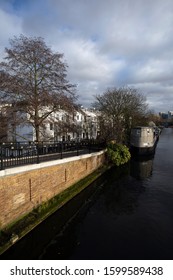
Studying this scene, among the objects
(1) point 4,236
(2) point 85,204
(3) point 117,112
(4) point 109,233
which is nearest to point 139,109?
(3) point 117,112

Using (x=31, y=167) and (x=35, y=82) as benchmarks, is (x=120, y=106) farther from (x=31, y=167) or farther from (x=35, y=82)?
(x=31, y=167)

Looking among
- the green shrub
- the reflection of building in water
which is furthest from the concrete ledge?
the reflection of building in water

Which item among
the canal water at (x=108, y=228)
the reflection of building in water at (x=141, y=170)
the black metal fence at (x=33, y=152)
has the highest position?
the black metal fence at (x=33, y=152)

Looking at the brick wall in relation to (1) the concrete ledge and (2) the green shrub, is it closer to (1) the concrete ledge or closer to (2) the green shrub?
(1) the concrete ledge

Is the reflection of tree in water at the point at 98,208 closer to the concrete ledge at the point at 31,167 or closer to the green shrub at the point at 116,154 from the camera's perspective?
the green shrub at the point at 116,154

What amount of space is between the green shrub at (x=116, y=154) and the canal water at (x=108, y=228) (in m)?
5.82

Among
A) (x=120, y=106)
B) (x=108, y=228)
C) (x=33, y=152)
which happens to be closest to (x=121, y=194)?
(x=108, y=228)

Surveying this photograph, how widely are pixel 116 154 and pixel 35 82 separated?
432 inches

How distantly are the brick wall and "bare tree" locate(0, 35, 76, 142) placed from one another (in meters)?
4.47

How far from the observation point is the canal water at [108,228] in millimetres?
8062

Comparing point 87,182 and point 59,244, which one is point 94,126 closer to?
point 87,182

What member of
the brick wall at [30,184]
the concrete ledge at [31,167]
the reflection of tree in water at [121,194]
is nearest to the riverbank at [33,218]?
the brick wall at [30,184]

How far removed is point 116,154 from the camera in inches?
866
